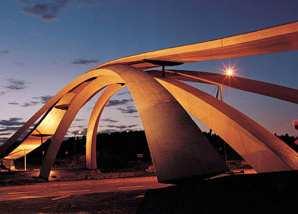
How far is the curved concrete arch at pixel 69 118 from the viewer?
31.8m

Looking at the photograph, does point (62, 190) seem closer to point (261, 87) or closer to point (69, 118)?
point (261, 87)

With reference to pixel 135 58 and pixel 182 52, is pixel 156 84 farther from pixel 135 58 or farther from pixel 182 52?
pixel 135 58

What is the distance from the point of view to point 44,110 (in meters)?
34.7

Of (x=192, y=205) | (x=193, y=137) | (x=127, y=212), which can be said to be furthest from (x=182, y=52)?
(x=192, y=205)

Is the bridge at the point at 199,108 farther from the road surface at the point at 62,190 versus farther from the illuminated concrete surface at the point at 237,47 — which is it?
the road surface at the point at 62,190

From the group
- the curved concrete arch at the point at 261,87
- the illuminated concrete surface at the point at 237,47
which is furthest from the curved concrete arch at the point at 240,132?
the curved concrete arch at the point at 261,87

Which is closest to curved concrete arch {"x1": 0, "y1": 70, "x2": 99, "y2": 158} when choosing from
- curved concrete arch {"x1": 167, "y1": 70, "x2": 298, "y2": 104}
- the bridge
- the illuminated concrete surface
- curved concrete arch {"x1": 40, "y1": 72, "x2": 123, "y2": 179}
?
the bridge

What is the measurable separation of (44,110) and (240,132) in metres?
18.4

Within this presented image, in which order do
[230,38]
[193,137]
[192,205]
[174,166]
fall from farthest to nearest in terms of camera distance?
[230,38]
[193,137]
[174,166]
[192,205]

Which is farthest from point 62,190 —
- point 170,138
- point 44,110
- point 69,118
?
point 44,110

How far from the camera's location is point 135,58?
82.8 ft

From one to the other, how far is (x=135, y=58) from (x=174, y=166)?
10.1m

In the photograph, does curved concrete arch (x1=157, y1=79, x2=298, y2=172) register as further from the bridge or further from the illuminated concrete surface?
the illuminated concrete surface

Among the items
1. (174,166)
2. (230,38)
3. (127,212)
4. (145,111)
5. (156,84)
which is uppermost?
(230,38)
